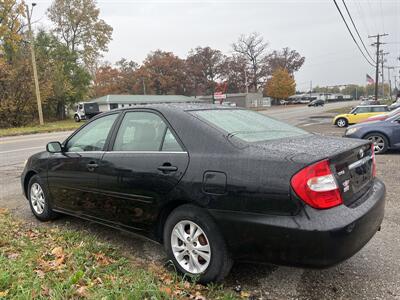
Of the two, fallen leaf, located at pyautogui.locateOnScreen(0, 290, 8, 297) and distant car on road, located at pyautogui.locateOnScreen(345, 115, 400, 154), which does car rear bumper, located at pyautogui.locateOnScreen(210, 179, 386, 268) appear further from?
distant car on road, located at pyautogui.locateOnScreen(345, 115, 400, 154)

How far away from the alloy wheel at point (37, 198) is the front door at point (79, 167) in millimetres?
385

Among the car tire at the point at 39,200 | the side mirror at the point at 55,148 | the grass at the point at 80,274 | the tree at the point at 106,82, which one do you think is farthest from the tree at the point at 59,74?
the grass at the point at 80,274

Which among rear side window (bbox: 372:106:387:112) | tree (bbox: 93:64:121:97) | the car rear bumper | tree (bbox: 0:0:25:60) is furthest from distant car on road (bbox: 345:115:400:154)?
tree (bbox: 93:64:121:97)

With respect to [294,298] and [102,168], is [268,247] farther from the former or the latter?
[102,168]

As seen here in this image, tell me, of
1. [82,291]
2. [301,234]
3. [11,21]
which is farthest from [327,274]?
[11,21]

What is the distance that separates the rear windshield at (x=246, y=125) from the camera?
3375 mm

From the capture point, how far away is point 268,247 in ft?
9.24

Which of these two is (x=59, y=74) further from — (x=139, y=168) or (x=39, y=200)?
(x=139, y=168)

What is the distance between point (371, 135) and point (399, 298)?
321 inches

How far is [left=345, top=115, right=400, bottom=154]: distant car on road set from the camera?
33.0ft

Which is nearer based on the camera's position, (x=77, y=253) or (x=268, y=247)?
(x=268, y=247)

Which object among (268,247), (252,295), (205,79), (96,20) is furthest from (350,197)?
(205,79)

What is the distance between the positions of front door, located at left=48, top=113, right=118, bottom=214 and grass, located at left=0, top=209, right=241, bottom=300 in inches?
17.8

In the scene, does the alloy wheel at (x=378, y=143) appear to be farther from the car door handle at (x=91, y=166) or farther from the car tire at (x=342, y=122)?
the car tire at (x=342, y=122)
